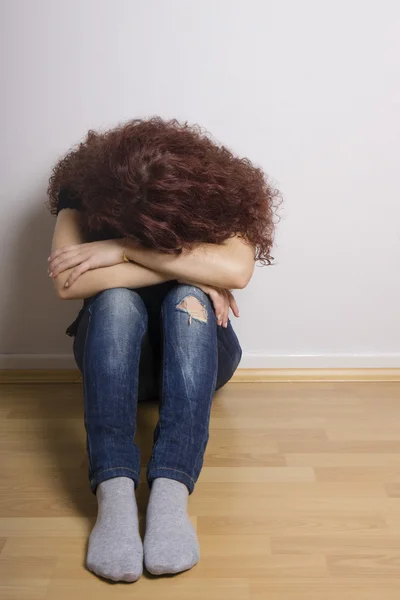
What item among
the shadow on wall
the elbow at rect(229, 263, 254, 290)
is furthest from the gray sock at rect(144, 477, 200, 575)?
the shadow on wall

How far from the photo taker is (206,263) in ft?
4.59

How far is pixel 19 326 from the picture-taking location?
2.07 m

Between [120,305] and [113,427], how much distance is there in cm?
26

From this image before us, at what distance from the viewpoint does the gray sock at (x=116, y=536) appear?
111cm

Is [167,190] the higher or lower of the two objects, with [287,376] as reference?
higher

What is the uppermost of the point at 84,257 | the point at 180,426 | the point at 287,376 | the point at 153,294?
the point at 84,257

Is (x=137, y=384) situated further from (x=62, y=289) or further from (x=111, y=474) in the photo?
(x=62, y=289)

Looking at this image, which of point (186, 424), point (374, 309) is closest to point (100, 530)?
point (186, 424)

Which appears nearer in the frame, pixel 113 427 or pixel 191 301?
pixel 113 427

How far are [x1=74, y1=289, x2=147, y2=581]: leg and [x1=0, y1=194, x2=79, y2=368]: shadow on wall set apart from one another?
2.14ft

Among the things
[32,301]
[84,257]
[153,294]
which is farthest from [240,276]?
[32,301]

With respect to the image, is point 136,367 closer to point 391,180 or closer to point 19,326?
point 19,326

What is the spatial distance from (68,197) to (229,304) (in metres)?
0.46

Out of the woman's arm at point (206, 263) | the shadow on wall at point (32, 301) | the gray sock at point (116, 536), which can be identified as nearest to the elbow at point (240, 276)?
the woman's arm at point (206, 263)
